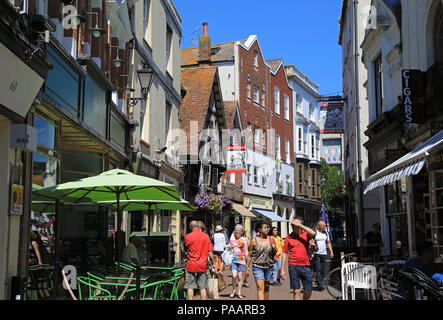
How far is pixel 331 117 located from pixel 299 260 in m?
17.2

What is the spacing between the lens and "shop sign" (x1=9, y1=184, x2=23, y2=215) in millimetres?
7770

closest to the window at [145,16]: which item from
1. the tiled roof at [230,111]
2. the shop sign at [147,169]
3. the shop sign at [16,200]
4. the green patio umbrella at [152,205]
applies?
the shop sign at [147,169]

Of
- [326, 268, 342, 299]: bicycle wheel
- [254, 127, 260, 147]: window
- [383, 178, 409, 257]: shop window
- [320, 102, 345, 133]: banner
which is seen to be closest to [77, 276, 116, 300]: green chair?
[326, 268, 342, 299]: bicycle wheel

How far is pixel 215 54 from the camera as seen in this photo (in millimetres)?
40344

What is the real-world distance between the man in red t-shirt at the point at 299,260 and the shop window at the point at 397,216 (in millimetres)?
6029

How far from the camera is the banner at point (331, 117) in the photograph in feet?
83.5

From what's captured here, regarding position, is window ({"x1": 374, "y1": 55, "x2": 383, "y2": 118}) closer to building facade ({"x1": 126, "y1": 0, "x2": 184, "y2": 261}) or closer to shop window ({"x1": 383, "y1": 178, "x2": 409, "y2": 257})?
shop window ({"x1": 383, "y1": 178, "x2": 409, "y2": 257})

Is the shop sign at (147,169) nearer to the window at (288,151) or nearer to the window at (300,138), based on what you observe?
the window at (288,151)

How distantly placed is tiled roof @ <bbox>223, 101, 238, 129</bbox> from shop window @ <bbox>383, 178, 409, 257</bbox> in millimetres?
18565

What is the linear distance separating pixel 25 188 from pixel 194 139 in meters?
17.8

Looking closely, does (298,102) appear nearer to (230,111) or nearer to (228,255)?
(230,111)

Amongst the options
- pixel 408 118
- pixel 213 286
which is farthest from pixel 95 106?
pixel 408 118

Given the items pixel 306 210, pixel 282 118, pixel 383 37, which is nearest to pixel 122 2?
pixel 383 37
